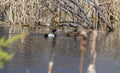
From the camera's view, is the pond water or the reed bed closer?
the pond water

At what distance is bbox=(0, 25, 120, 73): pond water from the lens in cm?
782

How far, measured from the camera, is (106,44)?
11.9m

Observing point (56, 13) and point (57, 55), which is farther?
point (56, 13)

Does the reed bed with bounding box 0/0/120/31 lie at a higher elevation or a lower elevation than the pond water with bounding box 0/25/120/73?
higher

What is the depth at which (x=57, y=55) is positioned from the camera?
945cm

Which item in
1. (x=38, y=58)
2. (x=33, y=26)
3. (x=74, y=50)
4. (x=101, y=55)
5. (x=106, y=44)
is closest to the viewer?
(x=38, y=58)

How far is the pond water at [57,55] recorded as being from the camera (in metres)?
7.82

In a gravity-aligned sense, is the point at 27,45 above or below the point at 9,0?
below

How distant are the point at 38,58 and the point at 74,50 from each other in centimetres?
167

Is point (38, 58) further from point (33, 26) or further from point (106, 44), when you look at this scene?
point (33, 26)

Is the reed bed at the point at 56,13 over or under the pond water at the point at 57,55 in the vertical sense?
over

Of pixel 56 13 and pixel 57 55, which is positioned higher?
pixel 56 13

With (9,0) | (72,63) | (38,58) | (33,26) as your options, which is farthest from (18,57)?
(9,0)

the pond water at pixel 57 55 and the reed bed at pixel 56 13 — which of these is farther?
the reed bed at pixel 56 13
